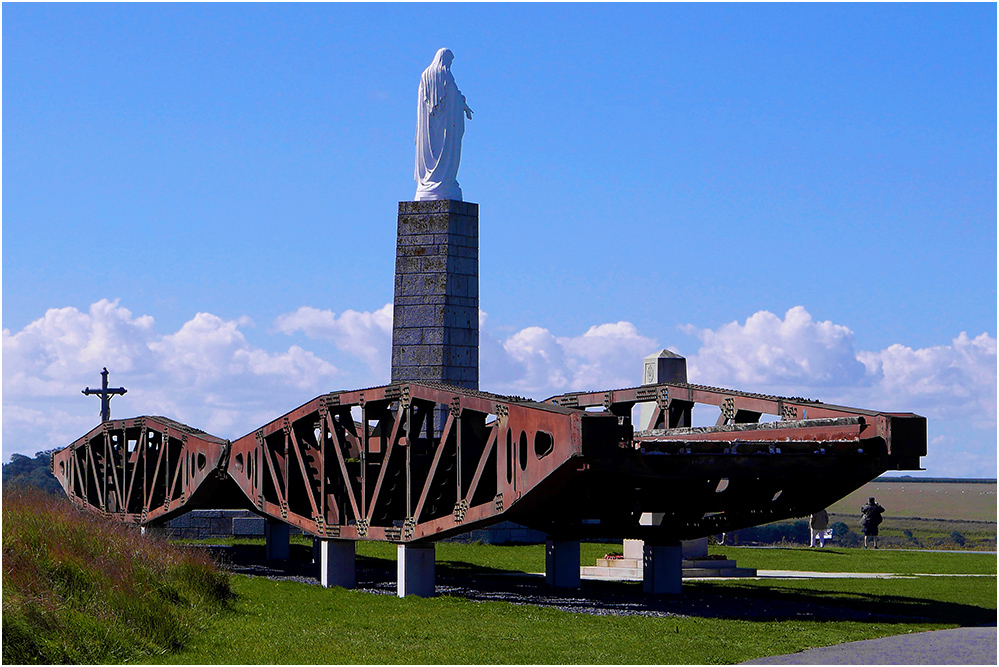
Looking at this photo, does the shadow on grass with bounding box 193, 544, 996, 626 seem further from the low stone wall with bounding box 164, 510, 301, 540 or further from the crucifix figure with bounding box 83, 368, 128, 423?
the crucifix figure with bounding box 83, 368, 128, 423

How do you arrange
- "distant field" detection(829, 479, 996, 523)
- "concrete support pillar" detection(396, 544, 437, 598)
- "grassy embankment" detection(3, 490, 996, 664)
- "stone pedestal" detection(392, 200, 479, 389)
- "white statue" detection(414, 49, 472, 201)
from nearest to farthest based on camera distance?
"grassy embankment" detection(3, 490, 996, 664)
"concrete support pillar" detection(396, 544, 437, 598)
"stone pedestal" detection(392, 200, 479, 389)
"white statue" detection(414, 49, 472, 201)
"distant field" detection(829, 479, 996, 523)

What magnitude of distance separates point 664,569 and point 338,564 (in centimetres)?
576

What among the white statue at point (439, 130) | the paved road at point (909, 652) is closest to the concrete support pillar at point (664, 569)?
the paved road at point (909, 652)

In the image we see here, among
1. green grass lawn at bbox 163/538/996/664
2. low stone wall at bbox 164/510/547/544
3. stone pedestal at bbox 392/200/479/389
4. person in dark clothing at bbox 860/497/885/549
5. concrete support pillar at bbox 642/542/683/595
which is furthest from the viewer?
person in dark clothing at bbox 860/497/885/549

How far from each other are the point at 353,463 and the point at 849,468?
30.9 feet

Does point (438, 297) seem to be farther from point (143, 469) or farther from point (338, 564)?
Result: point (338, 564)

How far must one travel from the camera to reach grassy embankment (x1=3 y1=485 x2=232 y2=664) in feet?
47.4

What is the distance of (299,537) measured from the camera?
39.6 meters

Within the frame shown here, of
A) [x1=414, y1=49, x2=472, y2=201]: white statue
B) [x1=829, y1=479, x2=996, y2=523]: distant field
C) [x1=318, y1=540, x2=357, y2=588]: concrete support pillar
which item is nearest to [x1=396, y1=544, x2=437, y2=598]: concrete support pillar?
[x1=318, y1=540, x2=357, y2=588]: concrete support pillar

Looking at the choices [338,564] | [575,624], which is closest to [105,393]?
[338,564]

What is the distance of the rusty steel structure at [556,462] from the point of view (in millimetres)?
17641

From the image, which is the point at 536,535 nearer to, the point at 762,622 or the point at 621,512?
the point at 621,512

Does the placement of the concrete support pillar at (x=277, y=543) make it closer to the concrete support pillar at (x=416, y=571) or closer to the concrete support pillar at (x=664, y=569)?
the concrete support pillar at (x=416, y=571)

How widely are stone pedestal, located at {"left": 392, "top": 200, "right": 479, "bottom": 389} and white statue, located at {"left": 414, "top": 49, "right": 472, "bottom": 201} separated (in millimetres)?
977
